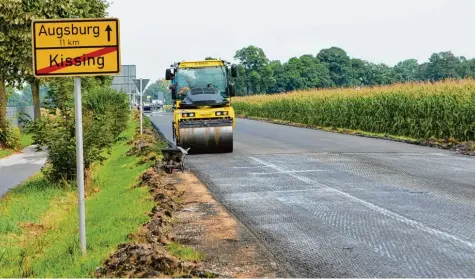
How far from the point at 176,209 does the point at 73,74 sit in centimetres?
345

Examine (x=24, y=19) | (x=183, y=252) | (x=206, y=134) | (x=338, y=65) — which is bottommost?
(x=183, y=252)

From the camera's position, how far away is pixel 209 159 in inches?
692

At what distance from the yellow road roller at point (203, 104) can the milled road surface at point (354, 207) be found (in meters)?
0.70

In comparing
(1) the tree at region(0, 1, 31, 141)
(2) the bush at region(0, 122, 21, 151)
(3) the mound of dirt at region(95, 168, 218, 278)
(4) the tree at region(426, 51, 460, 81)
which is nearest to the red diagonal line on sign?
(3) the mound of dirt at region(95, 168, 218, 278)

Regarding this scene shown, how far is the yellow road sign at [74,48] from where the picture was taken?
6953 mm

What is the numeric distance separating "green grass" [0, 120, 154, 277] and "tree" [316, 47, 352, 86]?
121468mm

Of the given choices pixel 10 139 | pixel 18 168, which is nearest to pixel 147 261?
pixel 18 168

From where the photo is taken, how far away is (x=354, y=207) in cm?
959

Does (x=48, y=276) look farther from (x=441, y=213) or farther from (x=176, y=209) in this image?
(x=441, y=213)

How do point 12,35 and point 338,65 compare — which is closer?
point 12,35

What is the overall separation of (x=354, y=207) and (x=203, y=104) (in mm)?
10028

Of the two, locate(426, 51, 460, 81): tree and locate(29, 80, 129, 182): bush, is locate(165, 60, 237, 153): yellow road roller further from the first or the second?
locate(426, 51, 460, 81): tree

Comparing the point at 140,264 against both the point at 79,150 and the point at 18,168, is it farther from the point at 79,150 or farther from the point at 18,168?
the point at 18,168

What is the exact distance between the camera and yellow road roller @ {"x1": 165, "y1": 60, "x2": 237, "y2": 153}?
18.7 m
